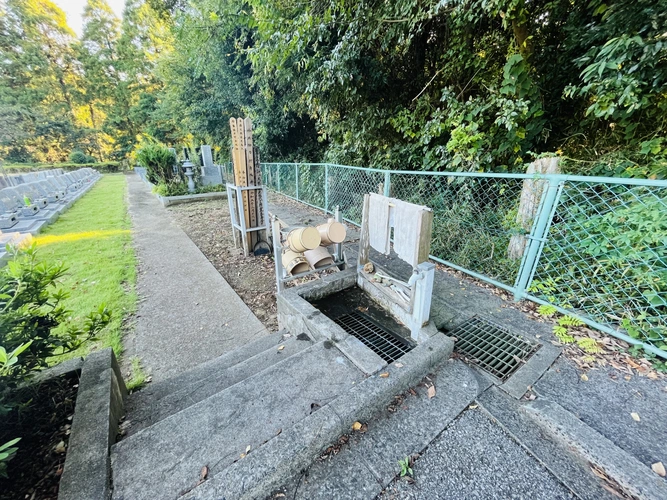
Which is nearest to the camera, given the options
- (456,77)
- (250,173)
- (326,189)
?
(456,77)

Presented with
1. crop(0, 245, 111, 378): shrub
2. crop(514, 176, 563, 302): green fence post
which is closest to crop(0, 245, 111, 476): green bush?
crop(0, 245, 111, 378): shrub

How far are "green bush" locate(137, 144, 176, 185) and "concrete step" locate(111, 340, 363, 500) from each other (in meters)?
10.7

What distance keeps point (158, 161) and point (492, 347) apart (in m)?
11.8

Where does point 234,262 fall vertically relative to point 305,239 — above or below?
below

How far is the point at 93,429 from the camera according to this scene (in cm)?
129

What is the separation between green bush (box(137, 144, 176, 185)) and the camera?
385 inches

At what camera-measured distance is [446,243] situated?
11.8 ft

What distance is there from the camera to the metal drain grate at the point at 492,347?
1.91m

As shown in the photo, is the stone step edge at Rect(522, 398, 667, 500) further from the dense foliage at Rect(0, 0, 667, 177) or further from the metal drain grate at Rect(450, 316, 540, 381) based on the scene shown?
the dense foliage at Rect(0, 0, 667, 177)

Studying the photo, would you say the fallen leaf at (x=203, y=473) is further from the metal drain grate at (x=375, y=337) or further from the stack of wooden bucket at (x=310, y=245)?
the stack of wooden bucket at (x=310, y=245)

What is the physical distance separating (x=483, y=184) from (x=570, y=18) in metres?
1.93

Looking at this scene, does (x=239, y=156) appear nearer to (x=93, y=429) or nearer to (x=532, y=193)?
(x=93, y=429)

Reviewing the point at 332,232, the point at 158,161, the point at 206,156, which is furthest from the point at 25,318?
the point at 206,156

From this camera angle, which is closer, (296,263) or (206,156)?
(296,263)
